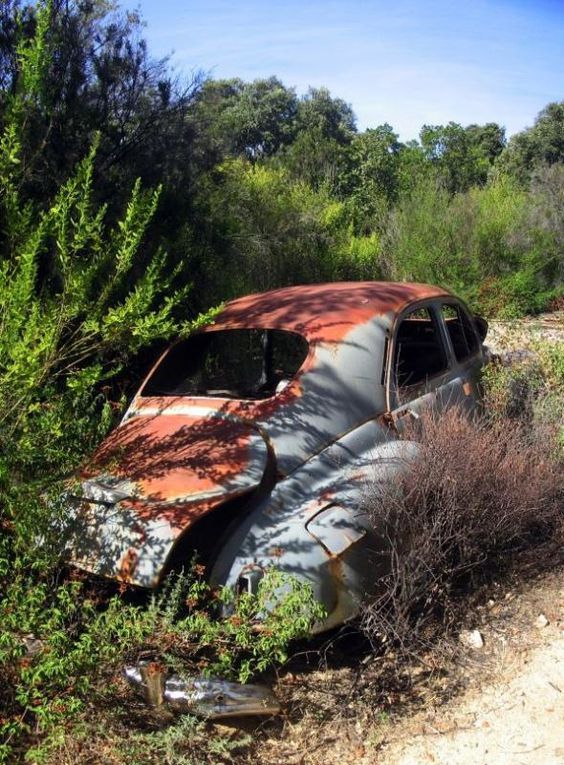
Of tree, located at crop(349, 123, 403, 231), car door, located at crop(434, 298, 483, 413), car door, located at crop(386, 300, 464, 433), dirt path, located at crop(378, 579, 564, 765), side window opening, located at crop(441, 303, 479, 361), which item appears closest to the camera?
dirt path, located at crop(378, 579, 564, 765)

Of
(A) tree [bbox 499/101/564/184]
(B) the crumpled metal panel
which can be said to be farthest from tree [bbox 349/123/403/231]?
(B) the crumpled metal panel

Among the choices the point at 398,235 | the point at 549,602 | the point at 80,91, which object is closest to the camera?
the point at 549,602

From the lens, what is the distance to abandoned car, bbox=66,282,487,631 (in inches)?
137

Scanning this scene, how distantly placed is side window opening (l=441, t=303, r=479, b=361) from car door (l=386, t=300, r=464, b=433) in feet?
1.24

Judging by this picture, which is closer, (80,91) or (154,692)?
(154,692)

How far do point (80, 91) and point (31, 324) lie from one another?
4471 mm

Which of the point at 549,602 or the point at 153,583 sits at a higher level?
the point at 153,583

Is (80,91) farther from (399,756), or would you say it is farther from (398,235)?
(398,235)

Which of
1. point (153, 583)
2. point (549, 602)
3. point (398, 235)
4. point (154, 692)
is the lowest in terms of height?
point (549, 602)

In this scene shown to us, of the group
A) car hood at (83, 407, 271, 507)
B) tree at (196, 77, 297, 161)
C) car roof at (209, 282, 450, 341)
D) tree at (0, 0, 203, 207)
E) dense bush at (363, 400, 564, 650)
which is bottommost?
dense bush at (363, 400, 564, 650)

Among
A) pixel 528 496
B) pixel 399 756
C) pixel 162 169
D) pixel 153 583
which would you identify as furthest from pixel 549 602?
pixel 162 169

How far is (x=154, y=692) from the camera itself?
304 centimetres

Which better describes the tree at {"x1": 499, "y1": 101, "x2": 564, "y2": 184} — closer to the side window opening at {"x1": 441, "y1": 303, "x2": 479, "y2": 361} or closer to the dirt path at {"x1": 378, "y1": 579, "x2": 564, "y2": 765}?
the side window opening at {"x1": 441, "y1": 303, "x2": 479, "y2": 361}

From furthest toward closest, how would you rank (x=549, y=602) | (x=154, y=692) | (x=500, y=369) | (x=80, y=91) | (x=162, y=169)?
(x=162, y=169) → (x=80, y=91) → (x=500, y=369) → (x=549, y=602) → (x=154, y=692)
